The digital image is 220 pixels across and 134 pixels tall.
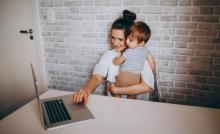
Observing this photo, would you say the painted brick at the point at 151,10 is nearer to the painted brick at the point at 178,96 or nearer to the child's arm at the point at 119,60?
the child's arm at the point at 119,60

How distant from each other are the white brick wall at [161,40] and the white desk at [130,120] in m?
0.98

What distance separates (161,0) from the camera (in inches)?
86.9

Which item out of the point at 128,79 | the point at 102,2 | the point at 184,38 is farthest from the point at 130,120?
the point at 102,2

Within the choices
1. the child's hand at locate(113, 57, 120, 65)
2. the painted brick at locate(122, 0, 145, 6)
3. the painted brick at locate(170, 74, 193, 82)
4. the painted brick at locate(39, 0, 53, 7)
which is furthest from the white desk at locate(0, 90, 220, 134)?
the painted brick at locate(39, 0, 53, 7)

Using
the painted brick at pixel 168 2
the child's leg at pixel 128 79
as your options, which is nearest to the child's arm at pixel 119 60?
the child's leg at pixel 128 79

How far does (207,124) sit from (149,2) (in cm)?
143

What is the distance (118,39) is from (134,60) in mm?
298

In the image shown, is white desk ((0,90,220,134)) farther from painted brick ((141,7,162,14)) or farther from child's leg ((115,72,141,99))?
painted brick ((141,7,162,14))

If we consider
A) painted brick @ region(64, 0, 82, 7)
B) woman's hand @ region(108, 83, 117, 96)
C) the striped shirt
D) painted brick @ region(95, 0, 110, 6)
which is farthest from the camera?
painted brick @ region(64, 0, 82, 7)

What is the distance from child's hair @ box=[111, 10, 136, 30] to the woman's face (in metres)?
0.04

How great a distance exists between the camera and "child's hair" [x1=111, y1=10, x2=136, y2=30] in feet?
7.11

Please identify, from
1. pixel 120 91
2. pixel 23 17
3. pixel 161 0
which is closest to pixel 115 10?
pixel 161 0

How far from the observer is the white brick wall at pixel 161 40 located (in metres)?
2.16

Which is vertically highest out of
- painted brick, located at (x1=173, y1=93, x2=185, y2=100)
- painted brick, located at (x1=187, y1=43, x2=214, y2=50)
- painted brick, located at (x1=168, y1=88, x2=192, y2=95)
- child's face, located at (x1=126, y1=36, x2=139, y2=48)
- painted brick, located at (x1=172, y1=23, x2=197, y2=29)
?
painted brick, located at (x1=172, y1=23, x2=197, y2=29)
